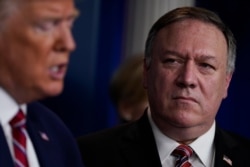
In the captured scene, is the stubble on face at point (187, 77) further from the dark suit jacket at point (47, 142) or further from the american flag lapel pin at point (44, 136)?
the american flag lapel pin at point (44, 136)

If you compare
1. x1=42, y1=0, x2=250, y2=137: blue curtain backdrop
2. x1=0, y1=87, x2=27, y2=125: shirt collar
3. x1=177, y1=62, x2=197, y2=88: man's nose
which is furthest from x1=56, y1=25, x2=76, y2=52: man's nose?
x1=42, y1=0, x2=250, y2=137: blue curtain backdrop

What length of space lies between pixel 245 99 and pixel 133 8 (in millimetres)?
800

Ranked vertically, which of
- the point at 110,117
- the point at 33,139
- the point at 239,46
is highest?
the point at 33,139

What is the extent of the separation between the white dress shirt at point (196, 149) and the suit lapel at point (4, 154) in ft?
2.48

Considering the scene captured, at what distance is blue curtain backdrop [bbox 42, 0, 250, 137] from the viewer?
3.91 meters

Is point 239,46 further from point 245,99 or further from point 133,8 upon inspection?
point 133,8

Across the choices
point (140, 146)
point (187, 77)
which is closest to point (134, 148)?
point (140, 146)

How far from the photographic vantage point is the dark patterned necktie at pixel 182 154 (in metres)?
2.20

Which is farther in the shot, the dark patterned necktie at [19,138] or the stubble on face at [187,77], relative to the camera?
the stubble on face at [187,77]

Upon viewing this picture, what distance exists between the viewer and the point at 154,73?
2.32 m

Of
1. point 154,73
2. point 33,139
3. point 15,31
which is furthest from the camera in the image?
point 154,73

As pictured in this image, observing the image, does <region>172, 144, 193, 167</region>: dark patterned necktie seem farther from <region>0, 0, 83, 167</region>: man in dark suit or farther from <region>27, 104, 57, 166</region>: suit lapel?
<region>0, 0, 83, 167</region>: man in dark suit

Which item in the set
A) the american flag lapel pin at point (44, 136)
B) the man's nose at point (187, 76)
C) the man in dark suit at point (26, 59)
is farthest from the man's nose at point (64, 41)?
the man's nose at point (187, 76)

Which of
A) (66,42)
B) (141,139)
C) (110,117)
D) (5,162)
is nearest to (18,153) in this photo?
(5,162)
